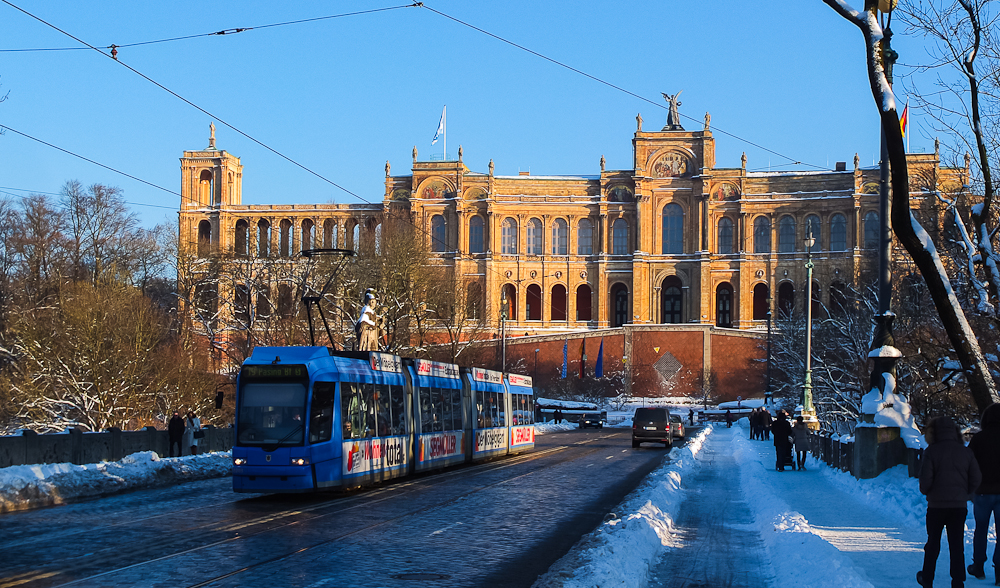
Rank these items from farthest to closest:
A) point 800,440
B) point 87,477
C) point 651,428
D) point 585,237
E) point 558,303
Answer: point 558,303
point 585,237
point 651,428
point 800,440
point 87,477

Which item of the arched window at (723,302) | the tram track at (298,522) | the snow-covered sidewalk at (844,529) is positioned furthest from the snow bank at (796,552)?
the arched window at (723,302)

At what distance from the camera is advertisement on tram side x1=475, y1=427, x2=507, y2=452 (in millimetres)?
29484

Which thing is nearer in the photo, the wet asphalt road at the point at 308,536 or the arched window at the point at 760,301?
the wet asphalt road at the point at 308,536

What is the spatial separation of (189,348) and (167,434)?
79.7 ft

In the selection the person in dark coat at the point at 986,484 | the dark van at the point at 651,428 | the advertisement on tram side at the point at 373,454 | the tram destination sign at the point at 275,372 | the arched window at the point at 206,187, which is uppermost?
the arched window at the point at 206,187

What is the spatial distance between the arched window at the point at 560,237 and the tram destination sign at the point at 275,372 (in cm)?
8069

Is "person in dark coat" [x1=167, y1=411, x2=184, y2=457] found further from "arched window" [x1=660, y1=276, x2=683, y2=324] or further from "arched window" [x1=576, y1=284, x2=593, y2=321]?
"arched window" [x1=660, y1=276, x2=683, y2=324]

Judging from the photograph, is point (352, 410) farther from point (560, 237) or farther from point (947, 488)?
point (560, 237)

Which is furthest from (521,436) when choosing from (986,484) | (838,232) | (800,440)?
(838,232)

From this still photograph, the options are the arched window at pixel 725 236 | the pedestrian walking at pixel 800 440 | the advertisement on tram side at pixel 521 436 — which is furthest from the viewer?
the arched window at pixel 725 236

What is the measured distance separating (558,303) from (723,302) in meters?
16.0

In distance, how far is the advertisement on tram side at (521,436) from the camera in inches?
1341

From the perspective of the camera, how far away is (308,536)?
1348cm

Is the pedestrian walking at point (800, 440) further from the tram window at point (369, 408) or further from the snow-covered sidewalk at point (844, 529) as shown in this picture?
the tram window at point (369, 408)
